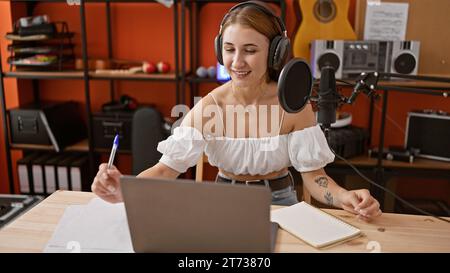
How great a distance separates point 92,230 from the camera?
1024mm

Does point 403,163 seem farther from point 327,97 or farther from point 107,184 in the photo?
point 107,184

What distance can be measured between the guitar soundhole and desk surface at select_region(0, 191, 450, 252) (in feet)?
5.21

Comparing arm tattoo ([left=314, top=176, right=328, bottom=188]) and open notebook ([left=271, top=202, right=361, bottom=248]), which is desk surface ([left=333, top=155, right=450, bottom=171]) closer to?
arm tattoo ([left=314, top=176, right=328, bottom=188])

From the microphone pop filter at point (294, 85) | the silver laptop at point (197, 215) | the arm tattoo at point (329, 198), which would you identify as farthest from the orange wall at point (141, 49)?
the silver laptop at point (197, 215)

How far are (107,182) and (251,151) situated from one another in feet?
1.67

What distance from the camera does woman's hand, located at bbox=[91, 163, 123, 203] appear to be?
1.01 metres

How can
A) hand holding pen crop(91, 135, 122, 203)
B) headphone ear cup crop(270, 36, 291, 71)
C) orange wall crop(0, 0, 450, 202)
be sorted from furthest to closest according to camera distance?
orange wall crop(0, 0, 450, 202), headphone ear cup crop(270, 36, 291, 71), hand holding pen crop(91, 135, 122, 203)

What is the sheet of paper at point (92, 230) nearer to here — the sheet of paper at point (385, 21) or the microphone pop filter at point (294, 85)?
the microphone pop filter at point (294, 85)

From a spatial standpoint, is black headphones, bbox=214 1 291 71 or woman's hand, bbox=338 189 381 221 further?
black headphones, bbox=214 1 291 71

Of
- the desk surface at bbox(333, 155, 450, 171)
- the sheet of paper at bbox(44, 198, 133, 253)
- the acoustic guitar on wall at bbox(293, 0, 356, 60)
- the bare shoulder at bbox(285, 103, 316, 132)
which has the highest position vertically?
the acoustic guitar on wall at bbox(293, 0, 356, 60)

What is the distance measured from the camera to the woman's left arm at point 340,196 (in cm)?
110

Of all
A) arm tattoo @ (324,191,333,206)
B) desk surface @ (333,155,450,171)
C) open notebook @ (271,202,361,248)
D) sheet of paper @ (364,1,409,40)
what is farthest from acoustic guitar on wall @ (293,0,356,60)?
open notebook @ (271,202,361,248)

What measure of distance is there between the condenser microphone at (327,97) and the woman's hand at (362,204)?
28 centimetres

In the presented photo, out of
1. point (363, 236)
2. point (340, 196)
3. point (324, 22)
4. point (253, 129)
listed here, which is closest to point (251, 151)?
point (253, 129)
